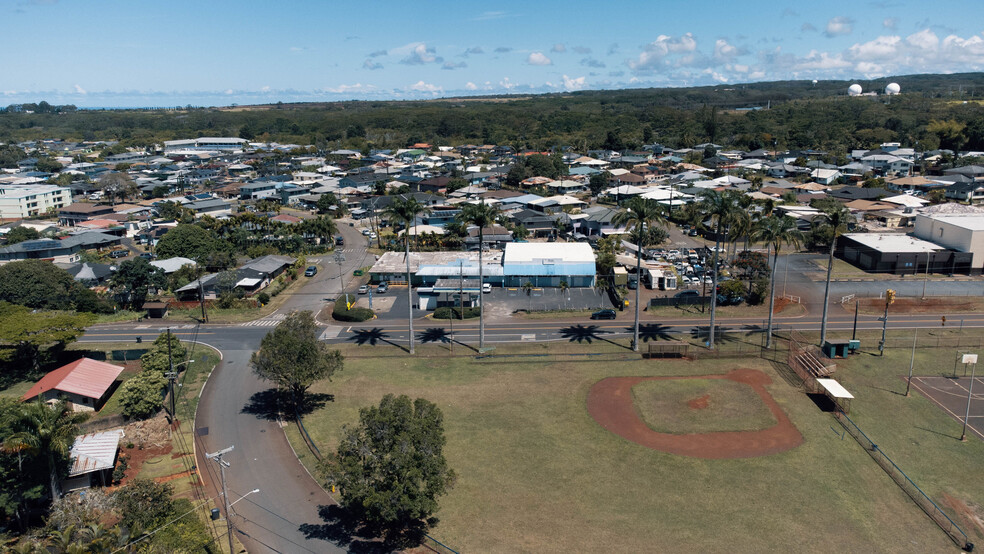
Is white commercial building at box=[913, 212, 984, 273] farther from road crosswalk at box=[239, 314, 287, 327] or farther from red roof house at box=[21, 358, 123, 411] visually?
red roof house at box=[21, 358, 123, 411]

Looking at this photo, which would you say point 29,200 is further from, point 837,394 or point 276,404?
point 837,394

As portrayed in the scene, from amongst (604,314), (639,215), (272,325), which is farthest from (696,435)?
(272,325)

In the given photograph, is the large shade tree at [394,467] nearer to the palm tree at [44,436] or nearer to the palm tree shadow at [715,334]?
the palm tree at [44,436]

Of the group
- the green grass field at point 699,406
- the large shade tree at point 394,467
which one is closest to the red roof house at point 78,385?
the large shade tree at point 394,467

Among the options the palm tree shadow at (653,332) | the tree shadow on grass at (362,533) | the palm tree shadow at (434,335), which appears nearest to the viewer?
the tree shadow on grass at (362,533)

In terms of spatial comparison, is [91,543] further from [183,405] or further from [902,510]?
[902,510]

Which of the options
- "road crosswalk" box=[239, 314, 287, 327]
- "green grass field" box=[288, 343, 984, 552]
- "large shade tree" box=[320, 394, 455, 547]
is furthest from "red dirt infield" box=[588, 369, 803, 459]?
"road crosswalk" box=[239, 314, 287, 327]

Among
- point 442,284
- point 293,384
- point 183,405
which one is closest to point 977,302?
point 442,284

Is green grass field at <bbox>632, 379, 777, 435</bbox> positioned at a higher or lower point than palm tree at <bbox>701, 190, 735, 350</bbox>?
lower
